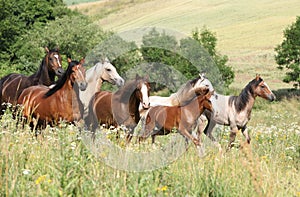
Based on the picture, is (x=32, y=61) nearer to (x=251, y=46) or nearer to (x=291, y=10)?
(x=251, y=46)

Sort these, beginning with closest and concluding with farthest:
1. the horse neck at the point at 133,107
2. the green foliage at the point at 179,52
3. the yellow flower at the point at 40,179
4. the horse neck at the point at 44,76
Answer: the yellow flower at the point at 40,179
the horse neck at the point at 133,107
the horse neck at the point at 44,76
the green foliage at the point at 179,52

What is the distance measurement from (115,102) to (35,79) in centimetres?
A: 299

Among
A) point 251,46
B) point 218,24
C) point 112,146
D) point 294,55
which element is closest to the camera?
point 112,146

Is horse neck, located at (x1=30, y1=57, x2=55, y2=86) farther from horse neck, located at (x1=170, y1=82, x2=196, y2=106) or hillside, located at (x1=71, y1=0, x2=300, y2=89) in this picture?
hillside, located at (x1=71, y1=0, x2=300, y2=89)

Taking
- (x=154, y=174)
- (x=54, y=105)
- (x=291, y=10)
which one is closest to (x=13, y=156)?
(x=154, y=174)

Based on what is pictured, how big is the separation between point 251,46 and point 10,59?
3303cm

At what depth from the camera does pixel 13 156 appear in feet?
17.4

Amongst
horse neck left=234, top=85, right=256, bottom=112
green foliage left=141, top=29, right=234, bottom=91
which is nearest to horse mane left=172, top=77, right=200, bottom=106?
horse neck left=234, top=85, right=256, bottom=112

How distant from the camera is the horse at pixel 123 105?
30.9ft

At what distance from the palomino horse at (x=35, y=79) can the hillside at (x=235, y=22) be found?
42317 millimetres

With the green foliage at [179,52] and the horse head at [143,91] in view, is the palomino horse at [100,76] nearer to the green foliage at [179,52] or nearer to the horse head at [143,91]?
the horse head at [143,91]

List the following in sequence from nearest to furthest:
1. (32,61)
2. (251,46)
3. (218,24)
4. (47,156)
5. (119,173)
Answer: (119,173)
(47,156)
(32,61)
(251,46)
(218,24)

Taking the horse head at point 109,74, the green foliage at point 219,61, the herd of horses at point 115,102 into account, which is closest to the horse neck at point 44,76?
the herd of horses at point 115,102

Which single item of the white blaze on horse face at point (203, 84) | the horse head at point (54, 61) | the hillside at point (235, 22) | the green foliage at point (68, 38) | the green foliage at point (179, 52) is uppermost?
the horse head at point (54, 61)
